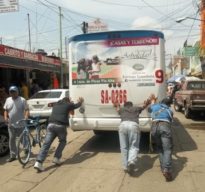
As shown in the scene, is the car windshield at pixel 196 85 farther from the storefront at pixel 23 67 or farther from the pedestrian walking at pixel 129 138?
the pedestrian walking at pixel 129 138

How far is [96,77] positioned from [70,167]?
2672 millimetres

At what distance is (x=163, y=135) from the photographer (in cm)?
848

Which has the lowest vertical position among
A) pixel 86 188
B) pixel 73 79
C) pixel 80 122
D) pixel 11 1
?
pixel 86 188

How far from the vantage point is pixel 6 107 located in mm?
10000

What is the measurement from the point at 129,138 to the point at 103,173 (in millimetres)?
928

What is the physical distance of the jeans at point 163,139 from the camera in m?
8.24

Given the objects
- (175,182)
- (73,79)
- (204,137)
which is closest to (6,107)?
(73,79)

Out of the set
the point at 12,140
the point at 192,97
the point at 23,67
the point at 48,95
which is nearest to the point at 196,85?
the point at 192,97

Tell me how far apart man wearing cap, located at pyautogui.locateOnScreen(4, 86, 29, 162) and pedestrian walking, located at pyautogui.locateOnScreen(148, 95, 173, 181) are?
3127 mm

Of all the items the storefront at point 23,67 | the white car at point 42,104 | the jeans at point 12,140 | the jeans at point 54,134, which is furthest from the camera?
the storefront at point 23,67

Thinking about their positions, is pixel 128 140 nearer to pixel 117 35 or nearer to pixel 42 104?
pixel 117 35

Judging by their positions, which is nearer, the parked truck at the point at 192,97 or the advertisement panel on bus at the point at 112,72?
the advertisement panel on bus at the point at 112,72

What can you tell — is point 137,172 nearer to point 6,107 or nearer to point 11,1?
point 6,107

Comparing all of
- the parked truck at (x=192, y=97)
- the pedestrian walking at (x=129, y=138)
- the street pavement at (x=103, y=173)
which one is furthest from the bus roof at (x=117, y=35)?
the parked truck at (x=192, y=97)
